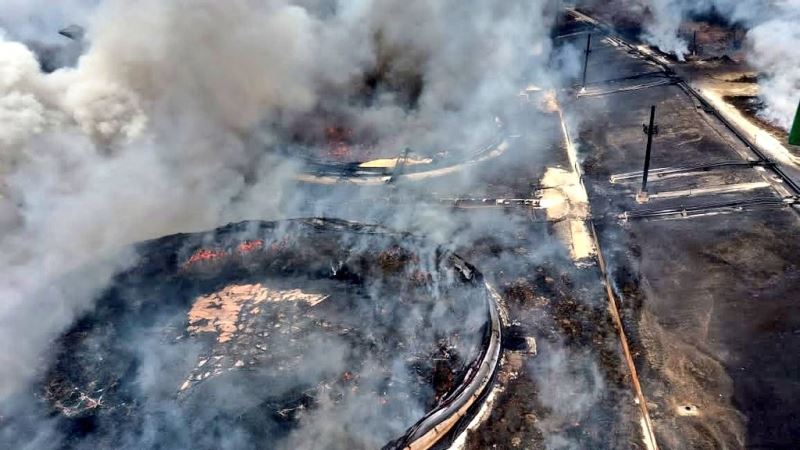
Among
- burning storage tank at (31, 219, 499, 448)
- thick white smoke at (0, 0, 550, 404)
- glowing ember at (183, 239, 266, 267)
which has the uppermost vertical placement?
thick white smoke at (0, 0, 550, 404)

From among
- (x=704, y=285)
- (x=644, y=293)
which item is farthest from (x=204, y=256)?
(x=704, y=285)

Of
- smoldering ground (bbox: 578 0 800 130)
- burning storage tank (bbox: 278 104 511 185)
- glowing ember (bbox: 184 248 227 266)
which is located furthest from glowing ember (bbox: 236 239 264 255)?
smoldering ground (bbox: 578 0 800 130)

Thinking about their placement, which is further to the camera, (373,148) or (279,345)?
(373,148)

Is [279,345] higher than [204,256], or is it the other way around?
[204,256]

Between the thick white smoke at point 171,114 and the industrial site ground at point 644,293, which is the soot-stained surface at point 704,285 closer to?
the industrial site ground at point 644,293

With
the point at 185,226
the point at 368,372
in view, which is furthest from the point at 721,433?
the point at 185,226

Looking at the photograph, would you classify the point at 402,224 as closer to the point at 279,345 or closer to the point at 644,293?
the point at 279,345

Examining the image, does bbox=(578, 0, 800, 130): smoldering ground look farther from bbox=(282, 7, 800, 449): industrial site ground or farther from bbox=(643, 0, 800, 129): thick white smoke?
bbox=(282, 7, 800, 449): industrial site ground
